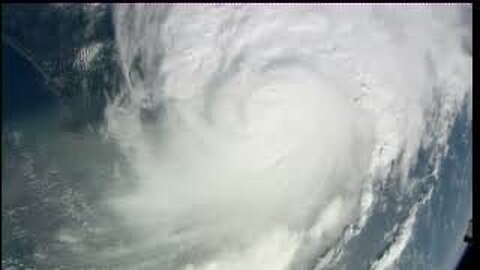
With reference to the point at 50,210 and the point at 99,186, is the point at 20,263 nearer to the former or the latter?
the point at 50,210

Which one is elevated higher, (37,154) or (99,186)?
(37,154)

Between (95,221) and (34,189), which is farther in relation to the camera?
(95,221)

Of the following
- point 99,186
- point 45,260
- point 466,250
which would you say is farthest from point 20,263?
point 466,250
